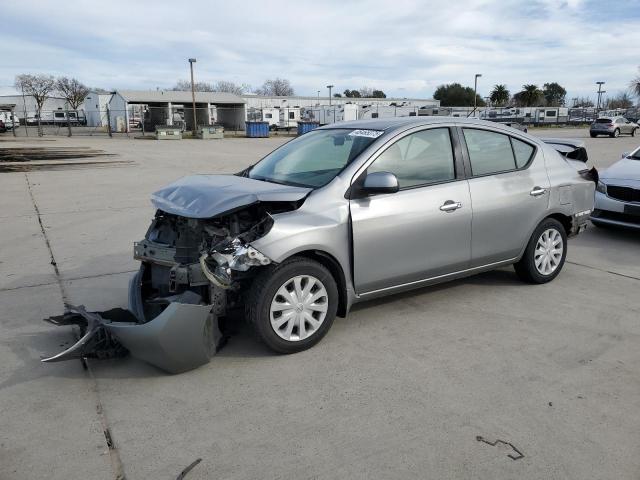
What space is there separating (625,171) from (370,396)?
6.57 m

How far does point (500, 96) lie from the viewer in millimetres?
94688

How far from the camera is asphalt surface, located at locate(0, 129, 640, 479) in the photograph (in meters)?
2.82

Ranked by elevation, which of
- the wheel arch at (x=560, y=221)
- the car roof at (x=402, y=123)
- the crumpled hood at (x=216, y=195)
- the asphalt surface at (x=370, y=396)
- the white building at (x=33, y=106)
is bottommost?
the asphalt surface at (x=370, y=396)

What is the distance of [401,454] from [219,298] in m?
1.68

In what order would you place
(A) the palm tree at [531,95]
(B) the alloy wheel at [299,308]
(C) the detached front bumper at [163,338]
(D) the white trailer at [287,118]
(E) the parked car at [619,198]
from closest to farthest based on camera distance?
(C) the detached front bumper at [163,338], (B) the alloy wheel at [299,308], (E) the parked car at [619,198], (D) the white trailer at [287,118], (A) the palm tree at [531,95]

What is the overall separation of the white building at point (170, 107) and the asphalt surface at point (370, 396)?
47293 millimetres

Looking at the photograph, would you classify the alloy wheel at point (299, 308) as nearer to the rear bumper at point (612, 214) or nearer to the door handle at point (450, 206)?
the door handle at point (450, 206)

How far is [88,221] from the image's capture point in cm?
903

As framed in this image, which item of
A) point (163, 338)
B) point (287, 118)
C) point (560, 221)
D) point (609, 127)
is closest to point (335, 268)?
point (163, 338)

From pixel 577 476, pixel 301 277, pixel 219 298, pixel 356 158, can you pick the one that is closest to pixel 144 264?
pixel 219 298

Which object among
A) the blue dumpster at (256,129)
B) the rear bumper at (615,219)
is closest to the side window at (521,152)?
the rear bumper at (615,219)

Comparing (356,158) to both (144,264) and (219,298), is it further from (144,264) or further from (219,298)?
(144,264)

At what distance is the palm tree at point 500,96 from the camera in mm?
93938

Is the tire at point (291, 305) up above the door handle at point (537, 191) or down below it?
below
